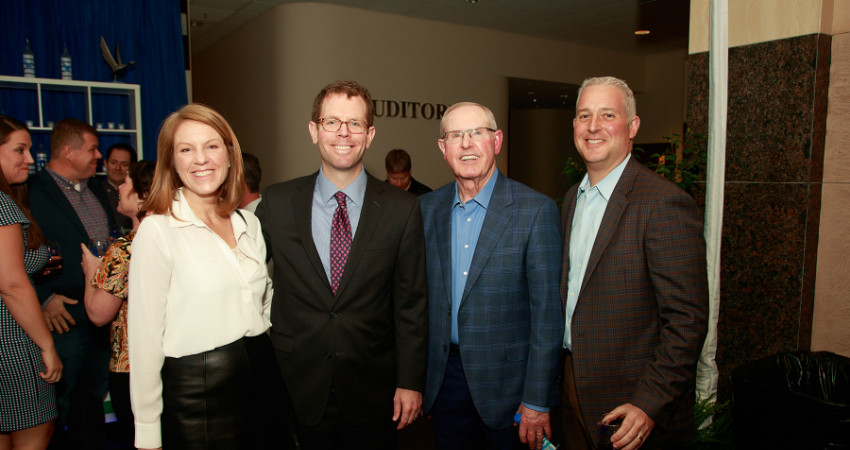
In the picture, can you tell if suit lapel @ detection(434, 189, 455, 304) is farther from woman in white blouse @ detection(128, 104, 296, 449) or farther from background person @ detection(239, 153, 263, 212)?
background person @ detection(239, 153, 263, 212)

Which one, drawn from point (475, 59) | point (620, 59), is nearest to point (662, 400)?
point (475, 59)

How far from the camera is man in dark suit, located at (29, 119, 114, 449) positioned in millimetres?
2836

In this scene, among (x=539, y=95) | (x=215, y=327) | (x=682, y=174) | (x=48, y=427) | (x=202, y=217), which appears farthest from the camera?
(x=539, y=95)

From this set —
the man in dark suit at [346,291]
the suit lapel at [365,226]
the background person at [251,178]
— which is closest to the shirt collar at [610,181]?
the man in dark suit at [346,291]

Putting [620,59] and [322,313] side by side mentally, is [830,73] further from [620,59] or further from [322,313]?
[620,59]

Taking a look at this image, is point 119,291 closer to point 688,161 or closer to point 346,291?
point 346,291

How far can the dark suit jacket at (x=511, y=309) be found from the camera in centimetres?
179

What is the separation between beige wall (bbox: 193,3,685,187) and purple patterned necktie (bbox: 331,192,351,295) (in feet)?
18.6

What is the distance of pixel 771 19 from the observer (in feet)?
8.34

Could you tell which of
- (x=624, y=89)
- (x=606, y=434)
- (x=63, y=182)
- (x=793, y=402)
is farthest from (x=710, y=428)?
(x=63, y=182)

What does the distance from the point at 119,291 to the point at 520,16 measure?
7461 millimetres

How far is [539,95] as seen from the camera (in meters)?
10.1

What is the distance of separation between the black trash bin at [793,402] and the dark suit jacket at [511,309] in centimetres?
97

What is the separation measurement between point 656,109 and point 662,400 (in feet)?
35.4
